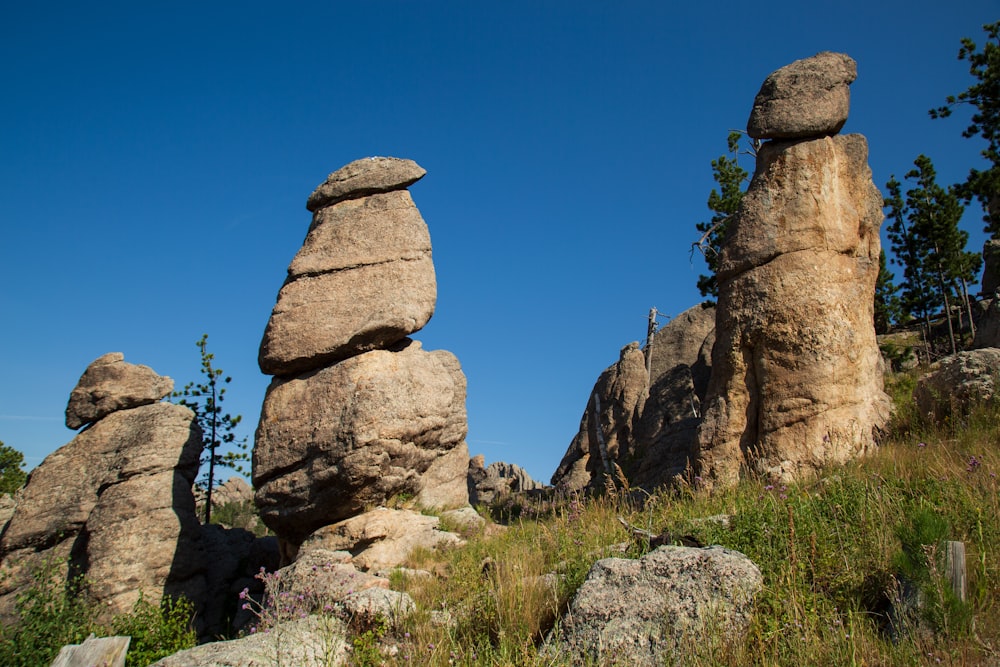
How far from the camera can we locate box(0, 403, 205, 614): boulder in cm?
1560

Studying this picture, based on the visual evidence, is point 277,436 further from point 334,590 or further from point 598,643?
point 598,643

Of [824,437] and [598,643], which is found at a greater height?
[824,437]

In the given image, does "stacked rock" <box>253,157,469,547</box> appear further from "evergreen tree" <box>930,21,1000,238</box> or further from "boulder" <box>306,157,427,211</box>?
"evergreen tree" <box>930,21,1000,238</box>

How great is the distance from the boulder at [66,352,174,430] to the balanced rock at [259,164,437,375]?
18.8 ft

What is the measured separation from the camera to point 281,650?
25.1 ft

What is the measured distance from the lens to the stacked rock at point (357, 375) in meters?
13.6

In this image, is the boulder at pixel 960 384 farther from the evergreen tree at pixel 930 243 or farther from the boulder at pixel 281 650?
the evergreen tree at pixel 930 243

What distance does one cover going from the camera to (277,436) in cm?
1419

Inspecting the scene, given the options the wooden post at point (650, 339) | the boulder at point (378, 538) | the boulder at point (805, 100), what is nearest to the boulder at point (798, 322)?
the boulder at point (805, 100)

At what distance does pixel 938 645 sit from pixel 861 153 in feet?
34.1

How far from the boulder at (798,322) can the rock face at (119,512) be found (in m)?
11.2

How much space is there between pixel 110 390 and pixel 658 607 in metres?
16.5

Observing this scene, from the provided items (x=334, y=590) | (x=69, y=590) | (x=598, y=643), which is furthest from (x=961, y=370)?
(x=69, y=590)

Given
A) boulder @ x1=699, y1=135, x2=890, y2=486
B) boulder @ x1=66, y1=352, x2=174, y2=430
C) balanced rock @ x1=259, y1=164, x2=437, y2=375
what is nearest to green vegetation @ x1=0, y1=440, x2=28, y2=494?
boulder @ x1=66, y1=352, x2=174, y2=430
